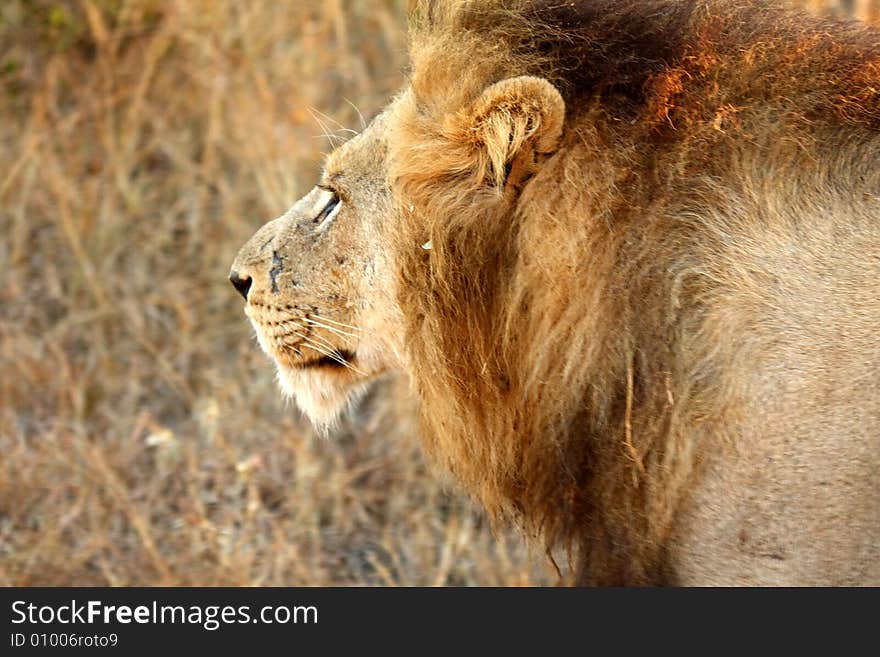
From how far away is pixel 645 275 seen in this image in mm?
2465

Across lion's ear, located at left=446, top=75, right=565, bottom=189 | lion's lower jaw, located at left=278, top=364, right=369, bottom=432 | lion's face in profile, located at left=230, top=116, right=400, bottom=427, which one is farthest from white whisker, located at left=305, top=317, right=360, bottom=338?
lion's ear, located at left=446, top=75, right=565, bottom=189

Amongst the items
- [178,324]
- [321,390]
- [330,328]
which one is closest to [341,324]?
[330,328]

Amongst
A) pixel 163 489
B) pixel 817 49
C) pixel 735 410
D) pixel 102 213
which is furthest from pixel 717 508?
pixel 102 213

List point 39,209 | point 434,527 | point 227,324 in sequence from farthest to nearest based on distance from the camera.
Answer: point 39,209 < point 227,324 < point 434,527

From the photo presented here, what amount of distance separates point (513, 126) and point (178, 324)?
9.17 ft

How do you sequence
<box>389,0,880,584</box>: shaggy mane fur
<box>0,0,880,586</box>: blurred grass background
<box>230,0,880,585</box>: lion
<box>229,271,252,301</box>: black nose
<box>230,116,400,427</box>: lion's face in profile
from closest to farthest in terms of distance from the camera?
<box>230,0,880,585</box>: lion
<box>389,0,880,584</box>: shaggy mane fur
<box>230,116,400,427</box>: lion's face in profile
<box>229,271,252,301</box>: black nose
<box>0,0,880,586</box>: blurred grass background

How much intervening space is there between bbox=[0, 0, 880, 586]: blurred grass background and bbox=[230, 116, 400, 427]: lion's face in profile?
1.77 feet

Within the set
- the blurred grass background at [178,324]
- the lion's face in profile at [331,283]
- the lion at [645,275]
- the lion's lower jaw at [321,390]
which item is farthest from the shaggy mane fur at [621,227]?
the blurred grass background at [178,324]

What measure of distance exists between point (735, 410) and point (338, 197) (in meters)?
1.09

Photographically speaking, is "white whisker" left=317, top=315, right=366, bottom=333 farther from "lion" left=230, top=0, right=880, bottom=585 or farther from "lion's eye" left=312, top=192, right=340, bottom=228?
"lion's eye" left=312, top=192, right=340, bottom=228

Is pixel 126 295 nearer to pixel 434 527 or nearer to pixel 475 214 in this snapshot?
pixel 434 527

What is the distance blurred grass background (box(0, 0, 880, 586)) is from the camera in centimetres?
382

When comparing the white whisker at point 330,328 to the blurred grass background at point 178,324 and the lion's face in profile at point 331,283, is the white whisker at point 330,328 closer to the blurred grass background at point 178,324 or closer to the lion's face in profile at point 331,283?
the lion's face in profile at point 331,283

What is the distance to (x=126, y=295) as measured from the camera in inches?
199
